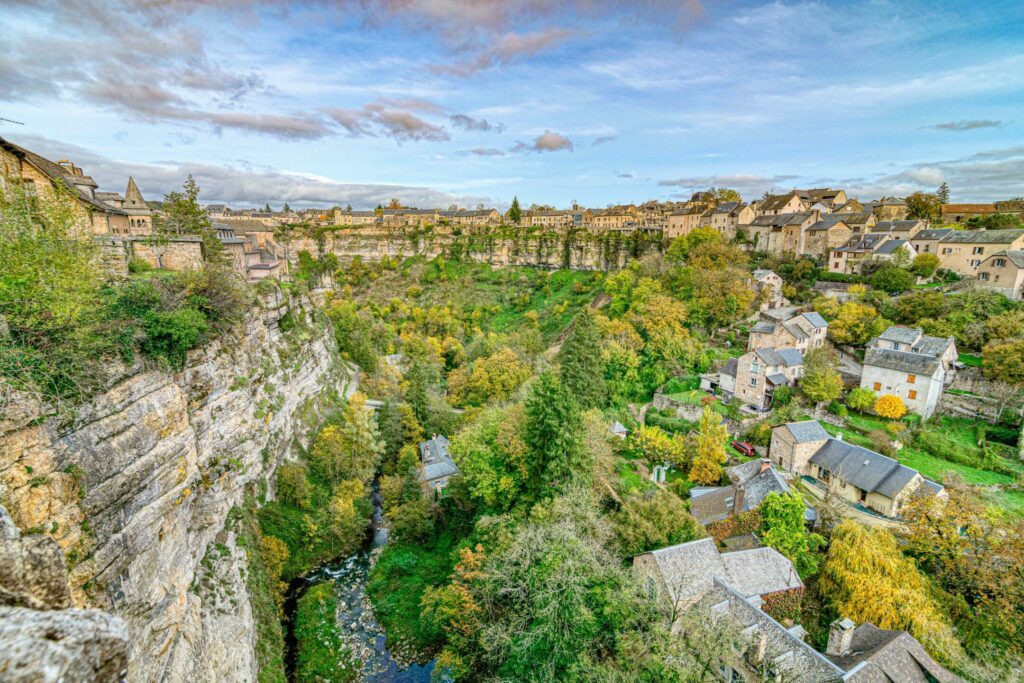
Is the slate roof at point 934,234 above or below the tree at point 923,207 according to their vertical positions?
below

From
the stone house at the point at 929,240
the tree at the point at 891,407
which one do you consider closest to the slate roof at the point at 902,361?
the tree at the point at 891,407

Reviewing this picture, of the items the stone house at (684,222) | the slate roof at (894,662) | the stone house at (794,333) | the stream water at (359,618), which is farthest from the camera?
the stone house at (684,222)

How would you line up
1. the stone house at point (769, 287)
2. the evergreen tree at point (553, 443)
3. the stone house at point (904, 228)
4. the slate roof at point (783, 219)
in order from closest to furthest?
the evergreen tree at point (553, 443)
the stone house at point (769, 287)
the stone house at point (904, 228)
the slate roof at point (783, 219)

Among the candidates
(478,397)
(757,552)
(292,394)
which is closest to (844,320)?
(757,552)

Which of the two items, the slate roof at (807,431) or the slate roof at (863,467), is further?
the slate roof at (807,431)

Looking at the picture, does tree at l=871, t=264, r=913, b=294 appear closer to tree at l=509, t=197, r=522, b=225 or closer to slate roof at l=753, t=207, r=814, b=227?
slate roof at l=753, t=207, r=814, b=227

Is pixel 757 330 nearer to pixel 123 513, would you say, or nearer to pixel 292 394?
pixel 292 394

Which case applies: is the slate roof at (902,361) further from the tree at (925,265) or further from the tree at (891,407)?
the tree at (925,265)

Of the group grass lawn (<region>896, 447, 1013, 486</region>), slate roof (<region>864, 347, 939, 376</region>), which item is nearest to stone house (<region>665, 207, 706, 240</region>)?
slate roof (<region>864, 347, 939, 376</region>)
